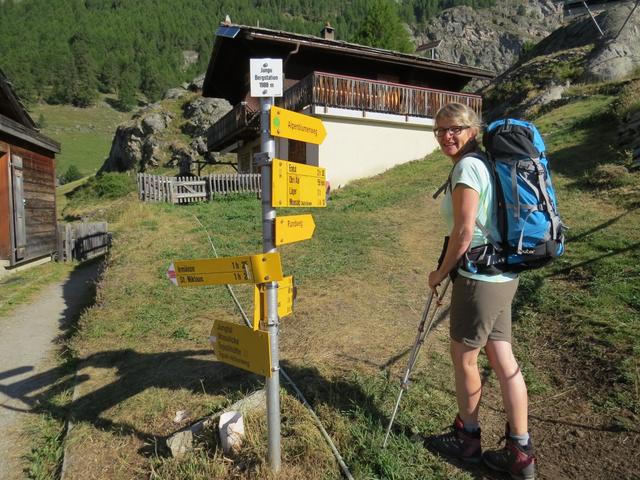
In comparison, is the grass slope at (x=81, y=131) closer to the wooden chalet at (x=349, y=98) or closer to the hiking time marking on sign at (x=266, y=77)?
the wooden chalet at (x=349, y=98)

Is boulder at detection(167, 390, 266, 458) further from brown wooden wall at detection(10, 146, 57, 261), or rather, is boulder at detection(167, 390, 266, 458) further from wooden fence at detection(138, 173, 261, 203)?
wooden fence at detection(138, 173, 261, 203)

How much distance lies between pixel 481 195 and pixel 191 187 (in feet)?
49.9

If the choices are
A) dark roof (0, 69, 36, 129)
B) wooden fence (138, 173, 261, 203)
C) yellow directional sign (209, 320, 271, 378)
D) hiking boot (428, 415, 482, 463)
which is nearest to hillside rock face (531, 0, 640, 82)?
wooden fence (138, 173, 261, 203)

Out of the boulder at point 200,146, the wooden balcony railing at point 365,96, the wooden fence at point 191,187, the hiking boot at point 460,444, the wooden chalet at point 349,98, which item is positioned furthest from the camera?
the boulder at point 200,146

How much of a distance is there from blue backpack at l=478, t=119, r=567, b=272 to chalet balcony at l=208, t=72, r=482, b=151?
12953mm

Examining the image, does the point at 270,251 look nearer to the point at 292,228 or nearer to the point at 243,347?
the point at 292,228

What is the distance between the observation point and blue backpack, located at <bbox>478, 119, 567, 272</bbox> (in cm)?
205

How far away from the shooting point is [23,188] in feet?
34.5

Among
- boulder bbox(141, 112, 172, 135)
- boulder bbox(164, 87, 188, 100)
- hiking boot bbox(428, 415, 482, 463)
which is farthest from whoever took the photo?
boulder bbox(164, 87, 188, 100)

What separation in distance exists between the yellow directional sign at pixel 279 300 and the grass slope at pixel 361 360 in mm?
825

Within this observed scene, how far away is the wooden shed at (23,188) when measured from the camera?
31.6 feet

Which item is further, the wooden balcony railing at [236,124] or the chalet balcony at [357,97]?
the wooden balcony railing at [236,124]

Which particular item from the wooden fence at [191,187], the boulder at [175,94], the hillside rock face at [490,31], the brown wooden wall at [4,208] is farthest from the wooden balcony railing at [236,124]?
the hillside rock face at [490,31]

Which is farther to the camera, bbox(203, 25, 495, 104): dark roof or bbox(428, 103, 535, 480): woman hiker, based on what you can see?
bbox(203, 25, 495, 104): dark roof
